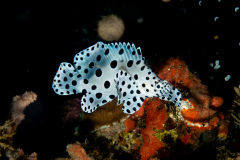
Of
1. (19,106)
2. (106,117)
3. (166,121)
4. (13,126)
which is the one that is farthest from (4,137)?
(166,121)

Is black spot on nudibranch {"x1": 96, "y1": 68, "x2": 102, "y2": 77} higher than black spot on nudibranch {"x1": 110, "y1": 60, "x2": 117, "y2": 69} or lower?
lower

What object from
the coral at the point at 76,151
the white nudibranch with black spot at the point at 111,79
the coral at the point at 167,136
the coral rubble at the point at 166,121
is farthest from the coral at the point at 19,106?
the coral at the point at 167,136

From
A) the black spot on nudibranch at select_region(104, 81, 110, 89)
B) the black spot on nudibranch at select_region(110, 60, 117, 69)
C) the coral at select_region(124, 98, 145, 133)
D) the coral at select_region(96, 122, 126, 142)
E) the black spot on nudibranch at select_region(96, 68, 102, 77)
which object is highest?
the black spot on nudibranch at select_region(110, 60, 117, 69)

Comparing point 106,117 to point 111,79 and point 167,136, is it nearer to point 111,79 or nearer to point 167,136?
point 111,79

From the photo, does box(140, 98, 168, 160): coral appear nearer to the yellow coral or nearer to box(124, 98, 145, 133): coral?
box(124, 98, 145, 133): coral

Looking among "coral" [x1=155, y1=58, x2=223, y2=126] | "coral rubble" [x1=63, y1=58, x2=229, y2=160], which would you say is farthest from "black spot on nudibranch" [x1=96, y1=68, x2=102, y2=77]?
"coral" [x1=155, y1=58, x2=223, y2=126]
